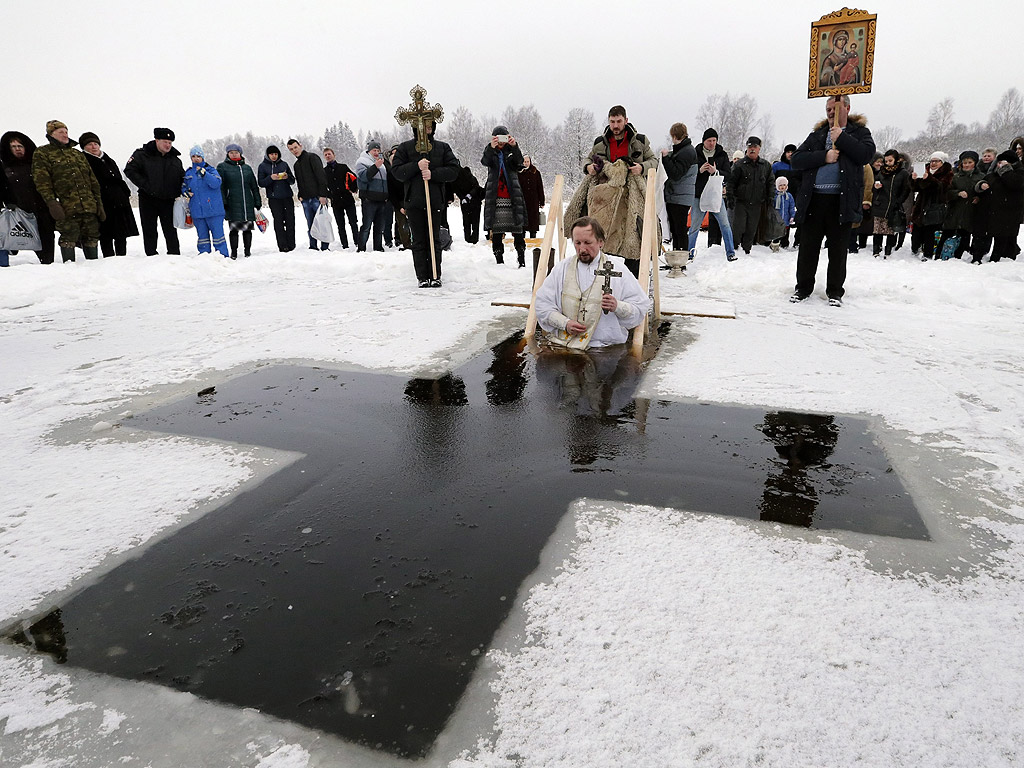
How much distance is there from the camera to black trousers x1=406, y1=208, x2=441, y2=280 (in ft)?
24.1

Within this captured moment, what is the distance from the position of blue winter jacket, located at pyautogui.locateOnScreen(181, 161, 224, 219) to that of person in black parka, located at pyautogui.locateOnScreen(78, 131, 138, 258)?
33.8 inches

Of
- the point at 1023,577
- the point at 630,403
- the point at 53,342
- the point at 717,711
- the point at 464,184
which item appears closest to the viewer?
the point at 717,711

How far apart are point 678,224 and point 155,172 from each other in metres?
7.59

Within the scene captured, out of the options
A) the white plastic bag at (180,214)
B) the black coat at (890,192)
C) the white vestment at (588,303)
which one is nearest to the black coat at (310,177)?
the white plastic bag at (180,214)

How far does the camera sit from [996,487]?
2486 millimetres

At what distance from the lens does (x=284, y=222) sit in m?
11.1

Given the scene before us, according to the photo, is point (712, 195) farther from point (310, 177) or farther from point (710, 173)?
point (310, 177)

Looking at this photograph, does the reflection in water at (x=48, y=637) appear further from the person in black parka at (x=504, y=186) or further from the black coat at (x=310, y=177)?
the black coat at (x=310, y=177)

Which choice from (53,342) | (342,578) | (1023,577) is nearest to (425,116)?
(53,342)

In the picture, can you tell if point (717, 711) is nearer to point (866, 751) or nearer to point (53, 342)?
point (866, 751)

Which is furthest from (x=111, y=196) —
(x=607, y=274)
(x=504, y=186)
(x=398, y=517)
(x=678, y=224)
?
(x=398, y=517)

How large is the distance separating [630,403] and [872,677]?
84.5 inches

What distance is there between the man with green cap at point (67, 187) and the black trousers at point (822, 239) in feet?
28.6

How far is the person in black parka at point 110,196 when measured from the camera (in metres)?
8.47
